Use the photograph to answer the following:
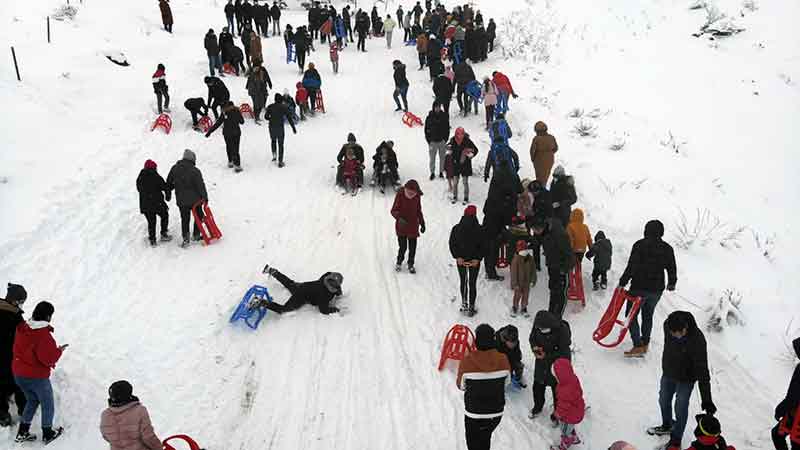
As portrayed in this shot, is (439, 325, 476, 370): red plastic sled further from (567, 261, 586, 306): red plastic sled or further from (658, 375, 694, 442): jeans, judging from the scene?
(658, 375, 694, 442): jeans

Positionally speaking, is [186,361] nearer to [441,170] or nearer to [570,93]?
[441,170]

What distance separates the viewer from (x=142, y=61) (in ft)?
68.8

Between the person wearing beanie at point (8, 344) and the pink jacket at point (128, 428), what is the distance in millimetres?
2078

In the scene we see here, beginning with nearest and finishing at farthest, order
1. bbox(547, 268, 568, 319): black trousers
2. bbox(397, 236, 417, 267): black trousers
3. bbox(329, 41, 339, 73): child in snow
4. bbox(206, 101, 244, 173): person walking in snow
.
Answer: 1. bbox(547, 268, 568, 319): black trousers
2. bbox(397, 236, 417, 267): black trousers
3. bbox(206, 101, 244, 173): person walking in snow
4. bbox(329, 41, 339, 73): child in snow

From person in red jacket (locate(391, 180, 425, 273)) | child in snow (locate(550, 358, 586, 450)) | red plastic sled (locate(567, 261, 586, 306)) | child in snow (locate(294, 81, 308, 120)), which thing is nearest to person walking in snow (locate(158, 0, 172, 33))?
child in snow (locate(294, 81, 308, 120))

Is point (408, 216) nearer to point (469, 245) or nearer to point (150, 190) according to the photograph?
point (469, 245)

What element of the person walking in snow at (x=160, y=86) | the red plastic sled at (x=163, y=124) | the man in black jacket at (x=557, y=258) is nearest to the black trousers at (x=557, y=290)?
the man in black jacket at (x=557, y=258)

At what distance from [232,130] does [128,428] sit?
10.0 m

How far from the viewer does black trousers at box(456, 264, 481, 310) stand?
9383mm

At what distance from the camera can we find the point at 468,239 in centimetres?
922

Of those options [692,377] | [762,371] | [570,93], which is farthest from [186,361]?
[570,93]

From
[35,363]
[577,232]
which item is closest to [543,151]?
[577,232]

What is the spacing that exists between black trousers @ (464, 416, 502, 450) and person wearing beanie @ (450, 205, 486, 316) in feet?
11.6

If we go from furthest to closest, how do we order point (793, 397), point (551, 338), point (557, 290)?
point (557, 290) < point (551, 338) < point (793, 397)
